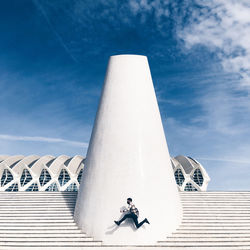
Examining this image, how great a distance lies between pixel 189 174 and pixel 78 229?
Result: 25.6 m

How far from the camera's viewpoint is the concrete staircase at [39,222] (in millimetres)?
6883

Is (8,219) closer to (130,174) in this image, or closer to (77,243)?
(77,243)

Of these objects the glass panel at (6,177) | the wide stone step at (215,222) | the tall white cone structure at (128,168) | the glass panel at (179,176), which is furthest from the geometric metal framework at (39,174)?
the wide stone step at (215,222)

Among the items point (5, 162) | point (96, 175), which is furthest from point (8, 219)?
point (5, 162)

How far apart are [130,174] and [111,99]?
322 cm

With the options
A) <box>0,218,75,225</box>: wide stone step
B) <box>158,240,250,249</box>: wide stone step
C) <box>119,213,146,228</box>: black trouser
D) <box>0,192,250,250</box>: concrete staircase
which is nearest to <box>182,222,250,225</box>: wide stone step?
<box>0,192,250,250</box>: concrete staircase

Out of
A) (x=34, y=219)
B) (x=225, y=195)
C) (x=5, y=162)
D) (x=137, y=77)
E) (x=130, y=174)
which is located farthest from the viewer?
(x=5, y=162)

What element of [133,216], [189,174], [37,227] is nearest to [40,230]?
[37,227]

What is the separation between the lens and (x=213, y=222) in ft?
26.7

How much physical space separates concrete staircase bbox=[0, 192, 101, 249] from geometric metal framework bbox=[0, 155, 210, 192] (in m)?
19.7

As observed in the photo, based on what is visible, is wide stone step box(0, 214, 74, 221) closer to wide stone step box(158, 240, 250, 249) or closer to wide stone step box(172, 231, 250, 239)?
wide stone step box(158, 240, 250, 249)

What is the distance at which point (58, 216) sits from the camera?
8461 mm

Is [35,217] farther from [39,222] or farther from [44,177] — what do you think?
[44,177]

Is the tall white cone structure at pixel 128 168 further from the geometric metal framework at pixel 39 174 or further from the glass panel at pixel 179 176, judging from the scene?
the glass panel at pixel 179 176
